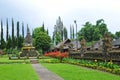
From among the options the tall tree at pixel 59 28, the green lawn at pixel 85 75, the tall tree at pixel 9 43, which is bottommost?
the green lawn at pixel 85 75

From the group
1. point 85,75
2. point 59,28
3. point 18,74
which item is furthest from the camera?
point 59,28

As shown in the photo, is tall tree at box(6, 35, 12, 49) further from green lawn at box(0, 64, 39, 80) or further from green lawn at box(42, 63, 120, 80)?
green lawn at box(42, 63, 120, 80)

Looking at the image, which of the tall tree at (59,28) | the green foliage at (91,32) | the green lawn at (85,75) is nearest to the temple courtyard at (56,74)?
the green lawn at (85,75)

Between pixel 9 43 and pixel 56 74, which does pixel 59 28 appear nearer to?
pixel 9 43

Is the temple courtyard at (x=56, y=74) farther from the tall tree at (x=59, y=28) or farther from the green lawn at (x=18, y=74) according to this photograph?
the tall tree at (x=59, y=28)

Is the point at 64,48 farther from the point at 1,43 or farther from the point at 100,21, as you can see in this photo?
the point at 1,43

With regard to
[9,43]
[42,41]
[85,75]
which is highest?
[42,41]

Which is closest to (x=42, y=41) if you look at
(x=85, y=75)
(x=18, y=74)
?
(x=18, y=74)

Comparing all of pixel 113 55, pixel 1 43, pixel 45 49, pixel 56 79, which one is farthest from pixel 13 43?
pixel 56 79

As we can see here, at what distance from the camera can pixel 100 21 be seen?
99125mm

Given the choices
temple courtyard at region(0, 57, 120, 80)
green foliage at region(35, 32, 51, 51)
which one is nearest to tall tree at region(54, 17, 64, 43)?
green foliage at region(35, 32, 51, 51)

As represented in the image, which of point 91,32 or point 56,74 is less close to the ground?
point 91,32

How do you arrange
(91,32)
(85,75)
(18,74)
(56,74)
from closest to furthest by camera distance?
1. (85,75)
2. (56,74)
3. (18,74)
4. (91,32)

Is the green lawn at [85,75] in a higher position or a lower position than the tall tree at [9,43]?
lower
